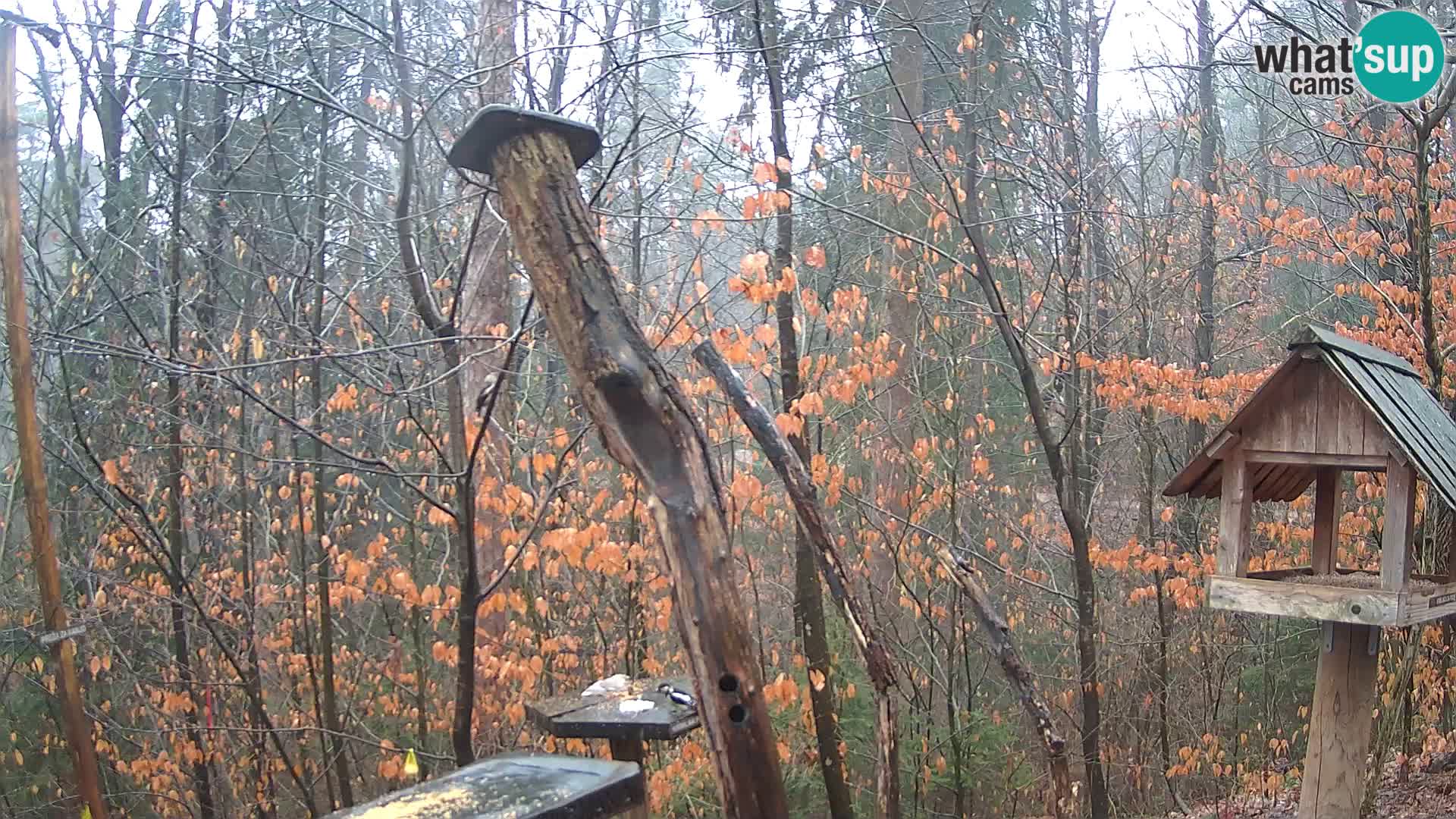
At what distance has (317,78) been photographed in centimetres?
482

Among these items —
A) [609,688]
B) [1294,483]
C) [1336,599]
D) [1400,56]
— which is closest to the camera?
[1336,599]

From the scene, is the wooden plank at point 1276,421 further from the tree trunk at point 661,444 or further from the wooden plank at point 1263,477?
the tree trunk at point 661,444

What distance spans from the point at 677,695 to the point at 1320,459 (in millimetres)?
2563

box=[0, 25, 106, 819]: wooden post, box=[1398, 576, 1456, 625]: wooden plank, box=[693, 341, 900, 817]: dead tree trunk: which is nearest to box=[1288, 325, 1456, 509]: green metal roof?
box=[1398, 576, 1456, 625]: wooden plank

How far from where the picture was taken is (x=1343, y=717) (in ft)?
14.0

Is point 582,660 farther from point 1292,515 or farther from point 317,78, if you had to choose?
point 1292,515

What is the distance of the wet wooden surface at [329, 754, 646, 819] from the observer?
1.89m

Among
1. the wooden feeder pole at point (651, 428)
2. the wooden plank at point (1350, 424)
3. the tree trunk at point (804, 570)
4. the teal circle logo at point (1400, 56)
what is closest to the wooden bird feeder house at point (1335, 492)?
the wooden plank at point (1350, 424)

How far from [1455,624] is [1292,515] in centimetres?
290

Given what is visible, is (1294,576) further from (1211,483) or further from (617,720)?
(617,720)

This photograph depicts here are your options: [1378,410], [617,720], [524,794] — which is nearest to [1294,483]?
[1378,410]

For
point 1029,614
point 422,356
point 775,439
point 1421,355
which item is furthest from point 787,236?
point 1029,614

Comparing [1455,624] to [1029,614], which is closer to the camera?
[1455,624]

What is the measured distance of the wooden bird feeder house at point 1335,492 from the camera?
3.71 metres
